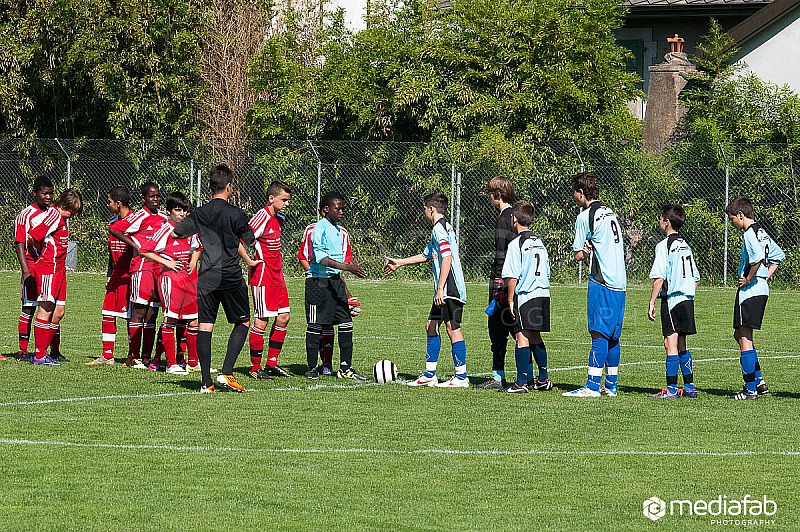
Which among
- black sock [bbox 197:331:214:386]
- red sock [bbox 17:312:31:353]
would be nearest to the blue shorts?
black sock [bbox 197:331:214:386]

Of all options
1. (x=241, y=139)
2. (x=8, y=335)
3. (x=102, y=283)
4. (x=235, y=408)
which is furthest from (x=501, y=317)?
(x=241, y=139)

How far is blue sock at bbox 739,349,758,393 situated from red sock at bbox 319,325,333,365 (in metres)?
3.97

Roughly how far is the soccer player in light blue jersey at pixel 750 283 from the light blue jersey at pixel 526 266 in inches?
66.6

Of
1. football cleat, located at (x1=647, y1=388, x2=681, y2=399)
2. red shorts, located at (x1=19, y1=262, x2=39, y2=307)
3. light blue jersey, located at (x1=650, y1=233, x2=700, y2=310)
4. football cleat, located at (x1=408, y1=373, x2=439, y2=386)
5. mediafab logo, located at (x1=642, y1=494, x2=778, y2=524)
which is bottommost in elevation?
mediafab logo, located at (x1=642, y1=494, x2=778, y2=524)

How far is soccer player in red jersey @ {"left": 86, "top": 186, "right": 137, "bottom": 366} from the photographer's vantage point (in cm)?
1234

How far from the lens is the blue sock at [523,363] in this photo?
10695 mm

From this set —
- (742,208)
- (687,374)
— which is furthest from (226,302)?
(742,208)

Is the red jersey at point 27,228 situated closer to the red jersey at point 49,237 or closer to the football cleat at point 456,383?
the red jersey at point 49,237

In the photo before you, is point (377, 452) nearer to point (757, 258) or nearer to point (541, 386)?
point (541, 386)

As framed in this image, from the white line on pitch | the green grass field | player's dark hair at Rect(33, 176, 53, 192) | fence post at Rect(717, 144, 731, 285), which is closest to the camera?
the green grass field

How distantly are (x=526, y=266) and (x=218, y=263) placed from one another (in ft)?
8.94

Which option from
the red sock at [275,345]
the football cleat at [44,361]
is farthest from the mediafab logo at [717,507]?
the football cleat at [44,361]

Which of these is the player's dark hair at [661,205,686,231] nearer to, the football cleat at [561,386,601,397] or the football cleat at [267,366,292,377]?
the football cleat at [561,386,601,397]

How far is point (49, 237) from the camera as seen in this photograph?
1241 cm
